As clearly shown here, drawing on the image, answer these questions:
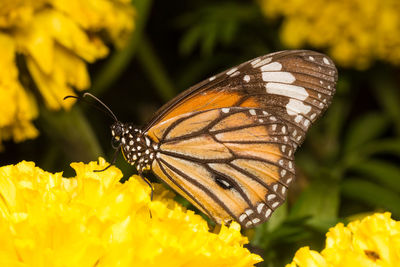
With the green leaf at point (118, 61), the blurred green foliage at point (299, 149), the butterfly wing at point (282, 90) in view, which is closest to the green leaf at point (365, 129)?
the blurred green foliage at point (299, 149)

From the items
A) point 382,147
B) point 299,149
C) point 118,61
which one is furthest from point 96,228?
point 299,149

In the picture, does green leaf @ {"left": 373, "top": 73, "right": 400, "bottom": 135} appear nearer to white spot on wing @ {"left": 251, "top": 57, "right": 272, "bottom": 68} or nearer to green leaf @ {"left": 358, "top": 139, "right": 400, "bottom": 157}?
green leaf @ {"left": 358, "top": 139, "right": 400, "bottom": 157}


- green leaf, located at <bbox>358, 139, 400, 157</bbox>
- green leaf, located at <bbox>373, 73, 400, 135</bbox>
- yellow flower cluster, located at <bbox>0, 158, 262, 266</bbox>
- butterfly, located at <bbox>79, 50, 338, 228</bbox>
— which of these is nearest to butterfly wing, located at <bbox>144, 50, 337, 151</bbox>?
butterfly, located at <bbox>79, 50, 338, 228</bbox>

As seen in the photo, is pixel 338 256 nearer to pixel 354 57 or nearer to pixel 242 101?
pixel 242 101

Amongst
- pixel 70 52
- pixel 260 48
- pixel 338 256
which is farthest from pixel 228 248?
pixel 260 48

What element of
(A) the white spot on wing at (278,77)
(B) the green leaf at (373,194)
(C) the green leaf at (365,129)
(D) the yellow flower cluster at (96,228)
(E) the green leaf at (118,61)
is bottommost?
→ (C) the green leaf at (365,129)

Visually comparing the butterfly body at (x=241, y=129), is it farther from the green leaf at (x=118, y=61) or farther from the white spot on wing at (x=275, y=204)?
the green leaf at (x=118, y=61)
